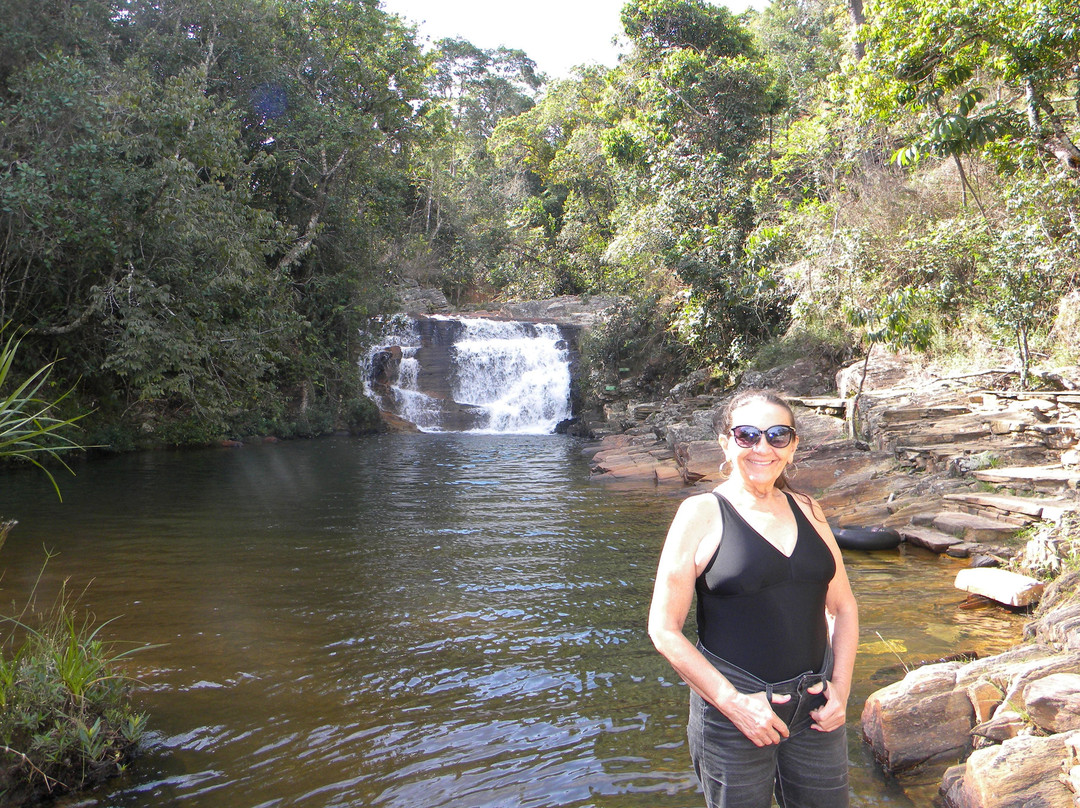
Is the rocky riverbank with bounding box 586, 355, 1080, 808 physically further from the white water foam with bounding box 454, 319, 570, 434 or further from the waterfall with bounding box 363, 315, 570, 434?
the waterfall with bounding box 363, 315, 570, 434

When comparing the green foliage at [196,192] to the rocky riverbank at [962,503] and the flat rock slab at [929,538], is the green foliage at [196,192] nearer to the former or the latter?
the rocky riverbank at [962,503]

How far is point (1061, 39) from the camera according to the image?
7984mm

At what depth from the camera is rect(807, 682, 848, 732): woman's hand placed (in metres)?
2.02

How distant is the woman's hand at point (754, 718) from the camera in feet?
6.40

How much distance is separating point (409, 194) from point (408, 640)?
2679cm

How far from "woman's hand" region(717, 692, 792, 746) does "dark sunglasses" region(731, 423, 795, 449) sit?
2.15 ft

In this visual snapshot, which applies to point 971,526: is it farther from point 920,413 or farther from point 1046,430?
point 920,413

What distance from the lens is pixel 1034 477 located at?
24.5ft

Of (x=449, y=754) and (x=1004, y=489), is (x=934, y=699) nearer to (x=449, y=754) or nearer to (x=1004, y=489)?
(x=449, y=754)

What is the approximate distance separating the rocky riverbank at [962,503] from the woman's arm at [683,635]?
1552mm

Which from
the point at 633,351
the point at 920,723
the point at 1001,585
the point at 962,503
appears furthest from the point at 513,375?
the point at 920,723

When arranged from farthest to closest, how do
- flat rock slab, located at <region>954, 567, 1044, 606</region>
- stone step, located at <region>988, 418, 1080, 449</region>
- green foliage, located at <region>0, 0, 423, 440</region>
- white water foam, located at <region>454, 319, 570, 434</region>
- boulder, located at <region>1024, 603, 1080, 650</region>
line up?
1. white water foam, located at <region>454, 319, 570, 434</region>
2. green foliage, located at <region>0, 0, 423, 440</region>
3. stone step, located at <region>988, 418, 1080, 449</region>
4. flat rock slab, located at <region>954, 567, 1044, 606</region>
5. boulder, located at <region>1024, 603, 1080, 650</region>

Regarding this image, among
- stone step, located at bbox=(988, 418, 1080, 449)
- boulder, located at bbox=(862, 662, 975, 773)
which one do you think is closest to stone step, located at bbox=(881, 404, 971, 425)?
stone step, located at bbox=(988, 418, 1080, 449)

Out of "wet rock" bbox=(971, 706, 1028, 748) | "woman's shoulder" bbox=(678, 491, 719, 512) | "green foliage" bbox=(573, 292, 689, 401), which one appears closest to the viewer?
"woman's shoulder" bbox=(678, 491, 719, 512)
